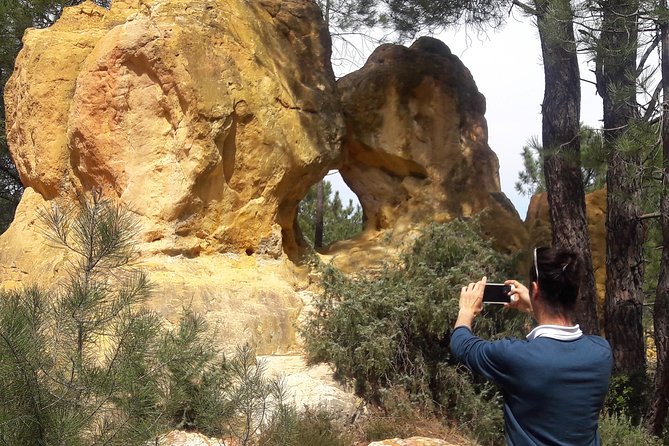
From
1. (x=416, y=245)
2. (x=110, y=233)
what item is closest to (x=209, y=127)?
(x=416, y=245)

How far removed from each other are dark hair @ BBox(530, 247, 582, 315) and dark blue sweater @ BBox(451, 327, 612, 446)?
129mm

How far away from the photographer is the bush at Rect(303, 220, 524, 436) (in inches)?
301

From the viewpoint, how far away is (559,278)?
2625 millimetres

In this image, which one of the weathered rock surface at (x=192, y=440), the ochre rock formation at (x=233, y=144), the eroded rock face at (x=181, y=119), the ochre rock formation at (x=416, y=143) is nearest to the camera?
the weathered rock surface at (x=192, y=440)

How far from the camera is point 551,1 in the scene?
7738 millimetres

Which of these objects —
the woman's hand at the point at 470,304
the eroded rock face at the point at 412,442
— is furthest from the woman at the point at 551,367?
the eroded rock face at the point at 412,442

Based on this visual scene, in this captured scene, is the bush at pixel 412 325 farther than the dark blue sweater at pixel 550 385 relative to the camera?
Yes

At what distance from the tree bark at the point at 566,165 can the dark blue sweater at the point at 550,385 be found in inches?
272

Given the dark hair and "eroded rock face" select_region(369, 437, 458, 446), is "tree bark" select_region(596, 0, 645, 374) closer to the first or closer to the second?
"eroded rock face" select_region(369, 437, 458, 446)

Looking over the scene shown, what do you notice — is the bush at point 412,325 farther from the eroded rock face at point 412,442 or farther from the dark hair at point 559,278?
the dark hair at point 559,278

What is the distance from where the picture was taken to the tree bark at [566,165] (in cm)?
937

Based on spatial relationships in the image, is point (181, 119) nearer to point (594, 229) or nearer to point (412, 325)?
point (412, 325)

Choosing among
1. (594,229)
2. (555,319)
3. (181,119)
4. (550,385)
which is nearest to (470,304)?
(555,319)

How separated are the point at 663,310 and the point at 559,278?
6151 mm
